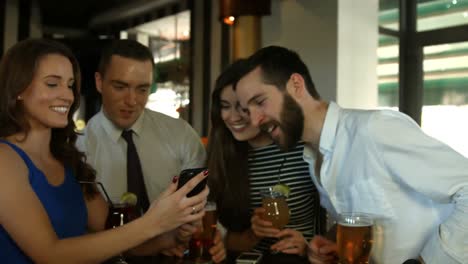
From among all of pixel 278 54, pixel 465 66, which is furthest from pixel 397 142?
pixel 465 66

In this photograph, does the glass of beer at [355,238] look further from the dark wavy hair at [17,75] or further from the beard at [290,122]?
the dark wavy hair at [17,75]

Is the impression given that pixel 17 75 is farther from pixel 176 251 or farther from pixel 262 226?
pixel 262 226

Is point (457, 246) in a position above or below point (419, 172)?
below

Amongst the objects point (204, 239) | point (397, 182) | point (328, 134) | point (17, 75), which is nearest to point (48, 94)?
point (17, 75)

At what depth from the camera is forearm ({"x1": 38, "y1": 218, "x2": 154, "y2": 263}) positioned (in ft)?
4.64

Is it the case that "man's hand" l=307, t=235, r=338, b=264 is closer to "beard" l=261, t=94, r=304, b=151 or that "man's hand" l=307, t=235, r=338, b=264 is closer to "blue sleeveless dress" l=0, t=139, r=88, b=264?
"beard" l=261, t=94, r=304, b=151

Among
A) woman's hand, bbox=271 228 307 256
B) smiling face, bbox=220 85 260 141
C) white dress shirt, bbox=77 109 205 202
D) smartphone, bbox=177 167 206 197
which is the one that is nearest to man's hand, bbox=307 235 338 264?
woman's hand, bbox=271 228 307 256

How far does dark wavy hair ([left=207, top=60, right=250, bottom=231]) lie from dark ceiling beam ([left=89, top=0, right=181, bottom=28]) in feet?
12.8

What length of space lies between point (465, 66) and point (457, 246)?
3.67 metres

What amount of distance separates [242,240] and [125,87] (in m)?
0.95

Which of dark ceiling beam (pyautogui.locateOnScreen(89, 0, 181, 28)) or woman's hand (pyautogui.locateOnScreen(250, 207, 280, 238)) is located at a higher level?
dark ceiling beam (pyautogui.locateOnScreen(89, 0, 181, 28))

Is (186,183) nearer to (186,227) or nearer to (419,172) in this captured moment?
(186,227)

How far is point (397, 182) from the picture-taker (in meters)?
1.50

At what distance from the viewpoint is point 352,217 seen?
132 centimetres
